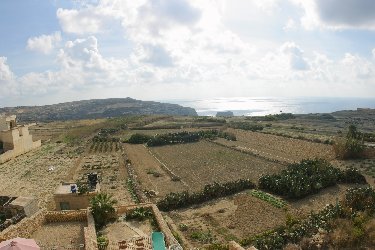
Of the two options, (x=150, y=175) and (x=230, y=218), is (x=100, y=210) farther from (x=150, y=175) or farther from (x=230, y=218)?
(x=150, y=175)

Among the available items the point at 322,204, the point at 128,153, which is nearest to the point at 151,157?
the point at 128,153

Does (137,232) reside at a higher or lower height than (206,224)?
higher

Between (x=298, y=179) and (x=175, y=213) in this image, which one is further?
(x=298, y=179)

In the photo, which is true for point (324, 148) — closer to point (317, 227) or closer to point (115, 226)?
point (317, 227)

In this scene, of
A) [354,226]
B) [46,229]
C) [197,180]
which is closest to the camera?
[46,229]

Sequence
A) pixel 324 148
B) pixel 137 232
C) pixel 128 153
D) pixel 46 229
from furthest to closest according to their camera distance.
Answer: pixel 128 153, pixel 324 148, pixel 46 229, pixel 137 232

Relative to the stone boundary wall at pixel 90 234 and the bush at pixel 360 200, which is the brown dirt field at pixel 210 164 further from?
the stone boundary wall at pixel 90 234
